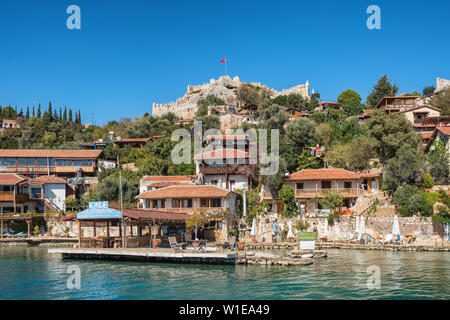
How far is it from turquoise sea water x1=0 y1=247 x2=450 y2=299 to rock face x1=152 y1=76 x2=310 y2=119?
65080 millimetres

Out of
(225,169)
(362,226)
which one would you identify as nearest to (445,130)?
(362,226)

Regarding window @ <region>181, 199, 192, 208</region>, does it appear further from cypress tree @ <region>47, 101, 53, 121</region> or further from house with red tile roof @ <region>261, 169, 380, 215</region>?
cypress tree @ <region>47, 101, 53, 121</region>

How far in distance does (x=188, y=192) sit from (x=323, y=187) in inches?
500

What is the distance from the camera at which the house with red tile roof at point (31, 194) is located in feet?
161

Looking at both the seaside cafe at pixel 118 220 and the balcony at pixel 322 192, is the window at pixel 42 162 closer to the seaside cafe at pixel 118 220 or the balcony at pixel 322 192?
the seaside cafe at pixel 118 220

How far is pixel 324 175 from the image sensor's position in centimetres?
4369

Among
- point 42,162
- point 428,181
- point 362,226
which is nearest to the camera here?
point 362,226

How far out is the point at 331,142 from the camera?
59188 mm

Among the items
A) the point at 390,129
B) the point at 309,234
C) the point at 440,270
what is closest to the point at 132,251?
the point at 309,234

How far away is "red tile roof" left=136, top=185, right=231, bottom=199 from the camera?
1577 inches

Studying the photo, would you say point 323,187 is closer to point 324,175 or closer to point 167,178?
point 324,175

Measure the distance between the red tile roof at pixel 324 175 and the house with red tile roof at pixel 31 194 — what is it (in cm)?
2571

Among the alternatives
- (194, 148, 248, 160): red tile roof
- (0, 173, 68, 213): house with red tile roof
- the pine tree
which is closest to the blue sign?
(194, 148, 248, 160): red tile roof
